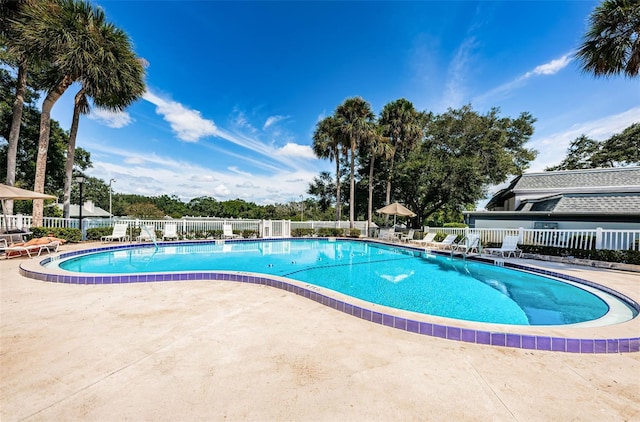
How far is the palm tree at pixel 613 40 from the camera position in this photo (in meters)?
6.82

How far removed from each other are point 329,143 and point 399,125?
16.9 ft

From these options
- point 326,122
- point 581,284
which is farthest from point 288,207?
point 581,284

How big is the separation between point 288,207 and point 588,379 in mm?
50782

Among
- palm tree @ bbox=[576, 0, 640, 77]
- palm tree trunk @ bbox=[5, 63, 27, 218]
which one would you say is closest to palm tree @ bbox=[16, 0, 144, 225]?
palm tree trunk @ bbox=[5, 63, 27, 218]

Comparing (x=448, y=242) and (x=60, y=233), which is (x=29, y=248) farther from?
(x=448, y=242)

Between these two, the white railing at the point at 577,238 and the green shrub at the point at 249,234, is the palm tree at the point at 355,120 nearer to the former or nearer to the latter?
the green shrub at the point at 249,234

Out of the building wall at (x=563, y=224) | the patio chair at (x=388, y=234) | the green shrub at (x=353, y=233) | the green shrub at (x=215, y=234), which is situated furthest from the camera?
the green shrub at (x=353, y=233)

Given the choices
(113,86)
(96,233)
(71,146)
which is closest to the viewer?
(113,86)

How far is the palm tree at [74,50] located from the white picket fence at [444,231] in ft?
6.69

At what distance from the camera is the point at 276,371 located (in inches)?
84.0

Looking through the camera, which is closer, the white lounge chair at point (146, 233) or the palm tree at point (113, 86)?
the palm tree at point (113, 86)

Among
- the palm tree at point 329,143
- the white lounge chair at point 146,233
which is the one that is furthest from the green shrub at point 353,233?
the white lounge chair at point 146,233

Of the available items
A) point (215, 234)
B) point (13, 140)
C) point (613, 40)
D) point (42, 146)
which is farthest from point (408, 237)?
point (13, 140)

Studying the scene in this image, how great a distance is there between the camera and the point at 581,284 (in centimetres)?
575
